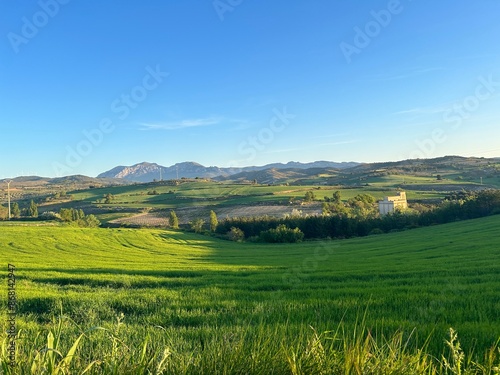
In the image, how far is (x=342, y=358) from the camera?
2855mm

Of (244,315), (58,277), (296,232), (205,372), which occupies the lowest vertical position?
(296,232)

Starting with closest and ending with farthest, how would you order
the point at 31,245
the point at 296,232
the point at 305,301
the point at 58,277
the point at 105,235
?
the point at 305,301
the point at 58,277
the point at 31,245
the point at 105,235
the point at 296,232

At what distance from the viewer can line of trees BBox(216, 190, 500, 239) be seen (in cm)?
6047

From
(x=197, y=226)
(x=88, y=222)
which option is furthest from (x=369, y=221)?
(x=88, y=222)

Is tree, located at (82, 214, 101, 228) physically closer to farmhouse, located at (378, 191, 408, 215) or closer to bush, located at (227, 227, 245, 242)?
bush, located at (227, 227, 245, 242)

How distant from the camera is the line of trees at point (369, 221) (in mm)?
60469

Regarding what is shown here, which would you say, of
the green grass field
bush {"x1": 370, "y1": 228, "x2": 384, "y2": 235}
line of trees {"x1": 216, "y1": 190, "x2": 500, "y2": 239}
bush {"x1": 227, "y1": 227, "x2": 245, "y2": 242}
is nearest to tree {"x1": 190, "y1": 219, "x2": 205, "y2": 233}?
line of trees {"x1": 216, "y1": 190, "x2": 500, "y2": 239}

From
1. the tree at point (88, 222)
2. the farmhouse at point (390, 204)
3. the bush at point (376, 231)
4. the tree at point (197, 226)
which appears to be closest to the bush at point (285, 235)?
the bush at point (376, 231)

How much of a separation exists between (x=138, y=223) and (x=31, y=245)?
38.9 metres

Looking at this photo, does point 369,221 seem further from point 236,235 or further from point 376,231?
point 236,235

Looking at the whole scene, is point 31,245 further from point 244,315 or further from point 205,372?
point 205,372

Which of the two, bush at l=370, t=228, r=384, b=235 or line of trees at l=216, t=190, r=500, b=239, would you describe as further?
bush at l=370, t=228, r=384, b=235

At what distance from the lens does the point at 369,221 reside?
6344 centimetres

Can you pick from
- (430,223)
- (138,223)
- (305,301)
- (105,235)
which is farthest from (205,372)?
(138,223)
